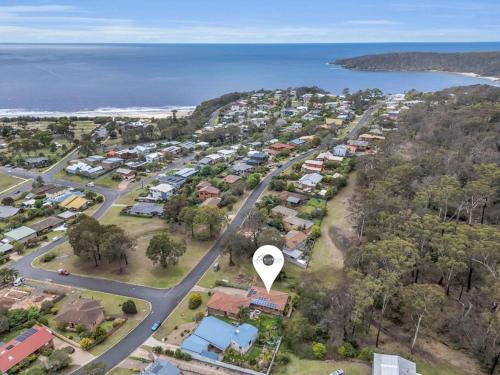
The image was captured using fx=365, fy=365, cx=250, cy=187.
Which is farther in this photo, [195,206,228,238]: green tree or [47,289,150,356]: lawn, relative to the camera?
[195,206,228,238]: green tree

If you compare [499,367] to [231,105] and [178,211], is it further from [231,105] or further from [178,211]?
[231,105]

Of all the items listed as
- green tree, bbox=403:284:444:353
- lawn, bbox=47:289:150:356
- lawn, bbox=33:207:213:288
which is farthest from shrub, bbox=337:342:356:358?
lawn, bbox=33:207:213:288

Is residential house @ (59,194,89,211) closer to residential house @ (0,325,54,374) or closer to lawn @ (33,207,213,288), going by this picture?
lawn @ (33,207,213,288)

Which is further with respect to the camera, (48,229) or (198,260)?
(48,229)

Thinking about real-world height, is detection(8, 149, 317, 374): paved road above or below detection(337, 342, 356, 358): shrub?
below

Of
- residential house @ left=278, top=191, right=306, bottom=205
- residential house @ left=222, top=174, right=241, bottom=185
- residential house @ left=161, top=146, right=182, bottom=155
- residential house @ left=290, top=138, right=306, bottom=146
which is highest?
residential house @ left=290, top=138, right=306, bottom=146

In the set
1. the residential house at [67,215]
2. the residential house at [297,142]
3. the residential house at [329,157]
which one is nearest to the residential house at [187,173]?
the residential house at [67,215]

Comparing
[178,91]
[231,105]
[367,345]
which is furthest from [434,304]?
[178,91]

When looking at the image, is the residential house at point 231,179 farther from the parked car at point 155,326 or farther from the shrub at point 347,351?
the shrub at point 347,351
